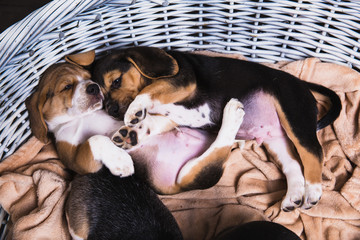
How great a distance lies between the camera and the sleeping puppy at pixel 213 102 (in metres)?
2.46

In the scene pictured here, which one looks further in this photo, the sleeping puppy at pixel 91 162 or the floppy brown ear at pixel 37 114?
the floppy brown ear at pixel 37 114

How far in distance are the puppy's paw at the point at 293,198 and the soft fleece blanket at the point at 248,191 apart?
0.09m

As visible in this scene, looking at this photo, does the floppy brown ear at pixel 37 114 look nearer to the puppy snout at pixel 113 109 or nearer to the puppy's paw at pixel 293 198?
the puppy snout at pixel 113 109

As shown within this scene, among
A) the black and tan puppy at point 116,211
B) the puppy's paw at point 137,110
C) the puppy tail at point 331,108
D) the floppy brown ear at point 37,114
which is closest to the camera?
the black and tan puppy at point 116,211

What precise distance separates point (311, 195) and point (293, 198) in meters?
0.11

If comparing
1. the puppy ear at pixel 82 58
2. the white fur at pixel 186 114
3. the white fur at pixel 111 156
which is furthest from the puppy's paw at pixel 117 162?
the puppy ear at pixel 82 58

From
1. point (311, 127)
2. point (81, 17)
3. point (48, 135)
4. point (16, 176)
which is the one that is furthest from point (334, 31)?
point (16, 176)

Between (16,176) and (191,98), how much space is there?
124 cm

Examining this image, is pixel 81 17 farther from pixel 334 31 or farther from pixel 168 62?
pixel 334 31

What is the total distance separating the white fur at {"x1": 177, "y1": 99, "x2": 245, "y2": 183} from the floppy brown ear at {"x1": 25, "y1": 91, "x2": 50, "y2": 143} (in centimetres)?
93

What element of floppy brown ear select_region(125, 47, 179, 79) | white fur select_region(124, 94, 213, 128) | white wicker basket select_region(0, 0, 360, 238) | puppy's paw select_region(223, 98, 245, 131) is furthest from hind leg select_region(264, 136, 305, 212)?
floppy brown ear select_region(125, 47, 179, 79)

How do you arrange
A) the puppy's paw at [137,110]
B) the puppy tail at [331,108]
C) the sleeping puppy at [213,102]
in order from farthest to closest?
the puppy tail at [331,108]
the sleeping puppy at [213,102]
the puppy's paw at [137,110]

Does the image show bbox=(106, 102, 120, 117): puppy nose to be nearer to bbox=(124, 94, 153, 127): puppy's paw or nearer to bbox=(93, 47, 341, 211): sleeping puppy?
bbox=(93, 47, 341, 211): sleeping puppy

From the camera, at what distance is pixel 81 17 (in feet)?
8.55
